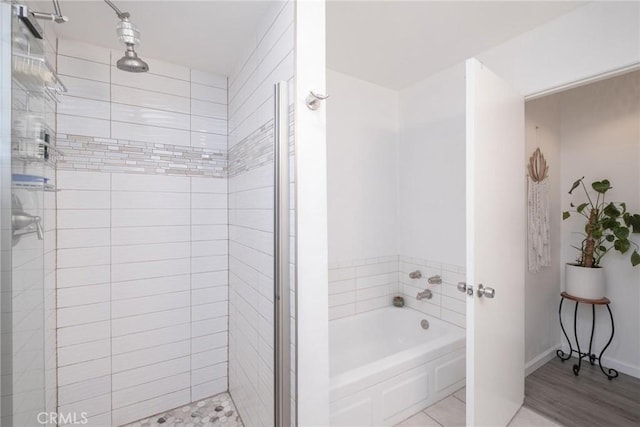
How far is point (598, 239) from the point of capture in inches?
92.3

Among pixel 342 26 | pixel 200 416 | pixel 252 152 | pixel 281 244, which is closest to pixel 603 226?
pixel 342 26

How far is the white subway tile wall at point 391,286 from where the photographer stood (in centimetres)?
225

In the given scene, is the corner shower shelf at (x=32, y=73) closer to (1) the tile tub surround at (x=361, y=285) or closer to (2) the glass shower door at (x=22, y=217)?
(2) the glass shower door at (x=22, y=217)

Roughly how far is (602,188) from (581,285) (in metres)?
0.80

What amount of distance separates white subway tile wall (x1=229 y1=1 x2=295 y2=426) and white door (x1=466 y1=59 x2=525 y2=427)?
3.36ft

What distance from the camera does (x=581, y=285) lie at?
2328 millimetres

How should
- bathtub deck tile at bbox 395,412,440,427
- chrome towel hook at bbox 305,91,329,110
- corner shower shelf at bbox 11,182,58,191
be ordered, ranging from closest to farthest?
corner shower shelf at bbox 11,182,58,191 → chrome towel hook at bbox 305,91,329,110 → bathtub deck tile at bbox 395,412,440,427

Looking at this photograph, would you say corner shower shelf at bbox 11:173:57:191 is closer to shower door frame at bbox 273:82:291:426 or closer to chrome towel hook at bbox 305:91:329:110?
shower door frame at bbox 273:82:291:426

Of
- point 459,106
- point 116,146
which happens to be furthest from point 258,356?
point 459,106

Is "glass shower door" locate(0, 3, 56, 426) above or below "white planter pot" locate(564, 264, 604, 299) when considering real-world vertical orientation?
above

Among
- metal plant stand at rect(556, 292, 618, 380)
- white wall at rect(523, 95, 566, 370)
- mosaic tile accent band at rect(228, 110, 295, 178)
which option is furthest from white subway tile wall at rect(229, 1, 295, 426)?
metal plant stand at rect(556, 292, 618, 380)

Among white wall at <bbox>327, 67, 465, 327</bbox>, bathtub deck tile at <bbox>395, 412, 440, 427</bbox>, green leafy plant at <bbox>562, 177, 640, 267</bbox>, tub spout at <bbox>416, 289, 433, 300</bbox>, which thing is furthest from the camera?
tub spout at <bbox>416, 289, 433, 300</bbox>

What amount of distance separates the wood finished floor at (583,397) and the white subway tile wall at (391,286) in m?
0.70

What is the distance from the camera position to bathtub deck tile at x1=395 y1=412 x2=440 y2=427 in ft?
5.78
